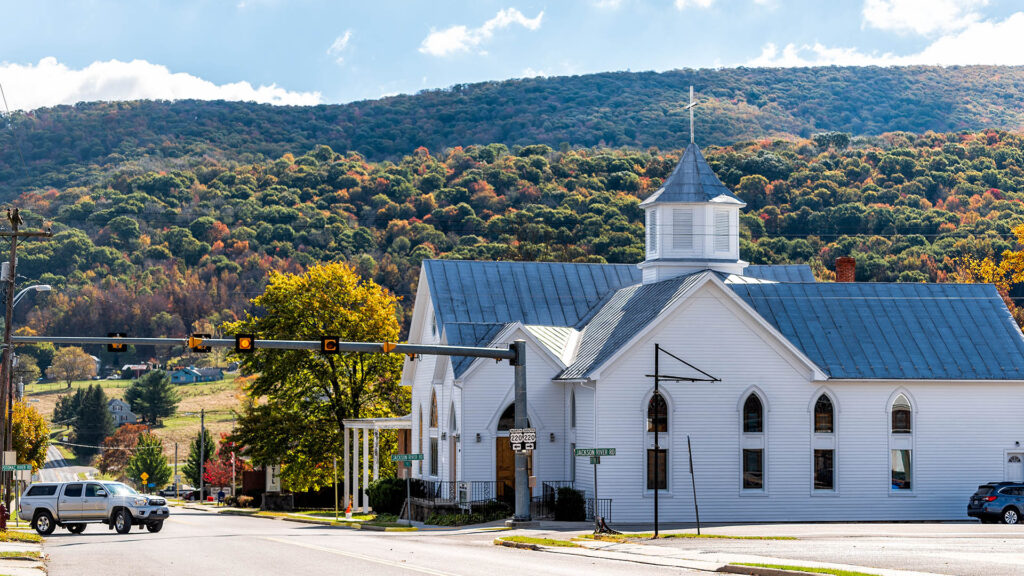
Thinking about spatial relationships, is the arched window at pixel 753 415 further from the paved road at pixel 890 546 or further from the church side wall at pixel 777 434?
the paved road at pixel 890 546

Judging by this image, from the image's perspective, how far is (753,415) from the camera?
43250 millimetres

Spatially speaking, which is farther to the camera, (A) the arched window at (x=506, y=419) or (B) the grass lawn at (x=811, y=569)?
(A) the arched window at (x=506, y=419)

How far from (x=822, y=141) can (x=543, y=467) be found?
10522 cm

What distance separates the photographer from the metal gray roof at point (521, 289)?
49.6m

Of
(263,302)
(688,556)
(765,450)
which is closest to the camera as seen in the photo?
(688,556)

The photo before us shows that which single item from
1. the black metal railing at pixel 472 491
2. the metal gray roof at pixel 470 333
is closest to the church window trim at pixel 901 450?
the black metal railing at pixel 472 491

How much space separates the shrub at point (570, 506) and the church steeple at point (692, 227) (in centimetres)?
1042

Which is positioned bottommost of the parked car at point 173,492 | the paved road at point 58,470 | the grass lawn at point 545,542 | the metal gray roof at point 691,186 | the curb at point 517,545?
the parked car at point 173,492

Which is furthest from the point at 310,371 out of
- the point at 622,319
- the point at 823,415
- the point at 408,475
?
the point at 823,415

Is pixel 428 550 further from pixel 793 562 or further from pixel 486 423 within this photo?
pixel 486 423

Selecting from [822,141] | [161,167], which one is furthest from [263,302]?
[161,167]

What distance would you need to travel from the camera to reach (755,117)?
187m

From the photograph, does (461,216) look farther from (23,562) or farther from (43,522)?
(23,562)

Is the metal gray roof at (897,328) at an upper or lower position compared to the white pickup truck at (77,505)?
upper
